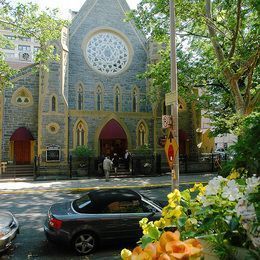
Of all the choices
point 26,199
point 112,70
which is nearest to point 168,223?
point 26,199

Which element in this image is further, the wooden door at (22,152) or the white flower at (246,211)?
the wooden door at (22,152)

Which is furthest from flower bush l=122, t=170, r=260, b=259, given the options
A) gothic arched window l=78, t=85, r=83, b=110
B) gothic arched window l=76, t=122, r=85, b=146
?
gothic arched window l=78, t=85, r=83, b=110

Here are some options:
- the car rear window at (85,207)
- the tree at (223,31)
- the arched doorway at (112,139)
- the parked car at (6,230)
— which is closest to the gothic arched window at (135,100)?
the arched doorway at (112,139)

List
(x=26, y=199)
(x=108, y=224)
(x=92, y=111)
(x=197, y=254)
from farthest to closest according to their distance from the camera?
(x=92, y=111), (x=26, y=199), (x=108, y=224), (x=197, y=254)

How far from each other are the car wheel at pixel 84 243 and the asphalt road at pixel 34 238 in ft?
0.51

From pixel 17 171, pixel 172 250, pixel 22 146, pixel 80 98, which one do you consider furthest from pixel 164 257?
pixel 22 146

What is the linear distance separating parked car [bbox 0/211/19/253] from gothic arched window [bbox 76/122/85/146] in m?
19.8

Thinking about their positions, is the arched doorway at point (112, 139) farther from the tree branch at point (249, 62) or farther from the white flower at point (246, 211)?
the white flower at point (246, 211)

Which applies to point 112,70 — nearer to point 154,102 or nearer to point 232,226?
point 154,102

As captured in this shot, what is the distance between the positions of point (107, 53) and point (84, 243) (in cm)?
2555

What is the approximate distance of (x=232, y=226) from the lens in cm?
187

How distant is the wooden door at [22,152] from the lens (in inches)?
1115

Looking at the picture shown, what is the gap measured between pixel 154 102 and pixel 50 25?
13835 millimetres

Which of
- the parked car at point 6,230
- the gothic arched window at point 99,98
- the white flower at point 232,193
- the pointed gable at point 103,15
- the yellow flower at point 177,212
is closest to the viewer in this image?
the white flower at point 232,193
